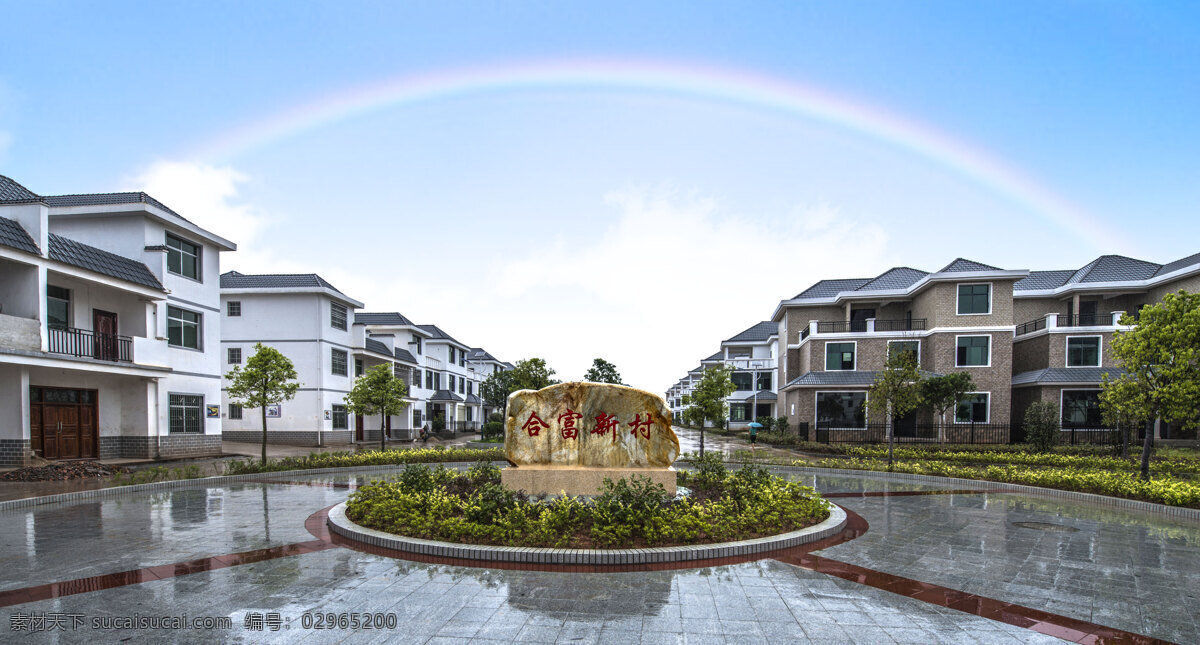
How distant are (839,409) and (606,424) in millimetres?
23782

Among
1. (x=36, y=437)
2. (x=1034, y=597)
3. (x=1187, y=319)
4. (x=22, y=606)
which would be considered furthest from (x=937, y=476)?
(x=36, y=437)

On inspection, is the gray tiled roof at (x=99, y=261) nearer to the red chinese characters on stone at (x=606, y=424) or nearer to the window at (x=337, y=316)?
the window at (x=337, y=316)

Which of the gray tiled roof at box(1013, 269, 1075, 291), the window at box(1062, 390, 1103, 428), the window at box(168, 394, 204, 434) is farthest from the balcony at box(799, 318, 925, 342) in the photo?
the window at box(168, 394, 204, 434)

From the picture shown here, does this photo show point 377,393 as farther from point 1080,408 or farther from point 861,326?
point 1080,408

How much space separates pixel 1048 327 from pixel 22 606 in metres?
35.1

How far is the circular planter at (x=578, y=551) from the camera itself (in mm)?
6652

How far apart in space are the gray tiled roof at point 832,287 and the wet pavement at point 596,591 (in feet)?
85.8

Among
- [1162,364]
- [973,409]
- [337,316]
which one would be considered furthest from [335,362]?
[973,409]

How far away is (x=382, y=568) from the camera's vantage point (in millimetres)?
6551

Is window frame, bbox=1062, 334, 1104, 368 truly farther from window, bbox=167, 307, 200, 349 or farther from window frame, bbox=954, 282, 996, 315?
window, bbox=167, 307, 200, 349

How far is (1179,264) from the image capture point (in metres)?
27.2

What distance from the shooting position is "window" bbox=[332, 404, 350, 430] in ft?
94.9

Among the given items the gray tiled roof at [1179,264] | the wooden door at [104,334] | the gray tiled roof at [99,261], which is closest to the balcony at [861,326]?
the gray tiled roof at [1179,264]

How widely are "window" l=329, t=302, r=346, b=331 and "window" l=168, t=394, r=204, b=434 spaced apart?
8212mm
